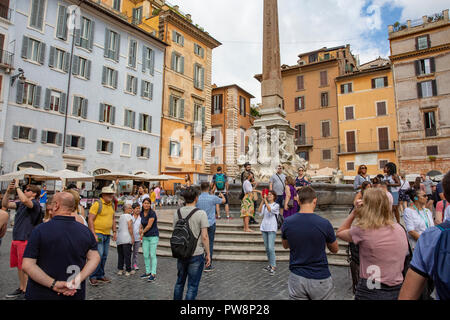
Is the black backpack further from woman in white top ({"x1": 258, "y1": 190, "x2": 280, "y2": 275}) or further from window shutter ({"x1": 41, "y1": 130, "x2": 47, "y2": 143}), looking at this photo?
window shutter ({"x1": 41, "y1": 130, "x2": 47, "y2": 143})

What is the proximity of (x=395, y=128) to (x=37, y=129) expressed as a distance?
30.3m

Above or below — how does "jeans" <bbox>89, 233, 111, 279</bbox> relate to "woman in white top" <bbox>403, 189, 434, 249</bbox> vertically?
below

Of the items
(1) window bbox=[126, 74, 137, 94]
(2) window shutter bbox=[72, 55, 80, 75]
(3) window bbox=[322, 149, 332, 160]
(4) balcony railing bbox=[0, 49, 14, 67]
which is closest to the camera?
(4) balcony railing bbox=[0, 49, 14, 67]

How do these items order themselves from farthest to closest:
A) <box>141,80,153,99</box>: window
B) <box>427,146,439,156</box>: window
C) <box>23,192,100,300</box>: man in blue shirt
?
<box>427,146,439,156</box>: window → <box>141,80,153,99</box>: window → <box>23,192,100,300</box>: man in blue shirt

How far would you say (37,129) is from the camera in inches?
761

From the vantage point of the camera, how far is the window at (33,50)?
1911 cm

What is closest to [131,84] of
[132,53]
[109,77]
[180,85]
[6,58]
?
[109,77]

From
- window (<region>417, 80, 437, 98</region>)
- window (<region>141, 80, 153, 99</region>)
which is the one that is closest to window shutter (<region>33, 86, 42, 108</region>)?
window (<region>141, 80, 153, 99</region>)

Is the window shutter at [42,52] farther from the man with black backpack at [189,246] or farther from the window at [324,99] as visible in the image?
the window at [324,99]

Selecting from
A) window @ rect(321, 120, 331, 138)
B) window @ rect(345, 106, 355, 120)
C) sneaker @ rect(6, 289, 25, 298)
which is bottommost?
sneaker @ rect(6, 289, 25, 298)

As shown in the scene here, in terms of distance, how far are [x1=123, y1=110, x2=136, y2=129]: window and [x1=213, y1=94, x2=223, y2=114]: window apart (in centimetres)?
1291

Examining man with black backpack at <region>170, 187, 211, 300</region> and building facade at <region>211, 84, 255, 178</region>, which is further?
building facade at <region>211, 84, 255, 178</region>

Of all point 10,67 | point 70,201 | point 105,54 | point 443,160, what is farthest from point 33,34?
point 443,160

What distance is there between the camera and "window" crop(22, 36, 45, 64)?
62.7 ft
